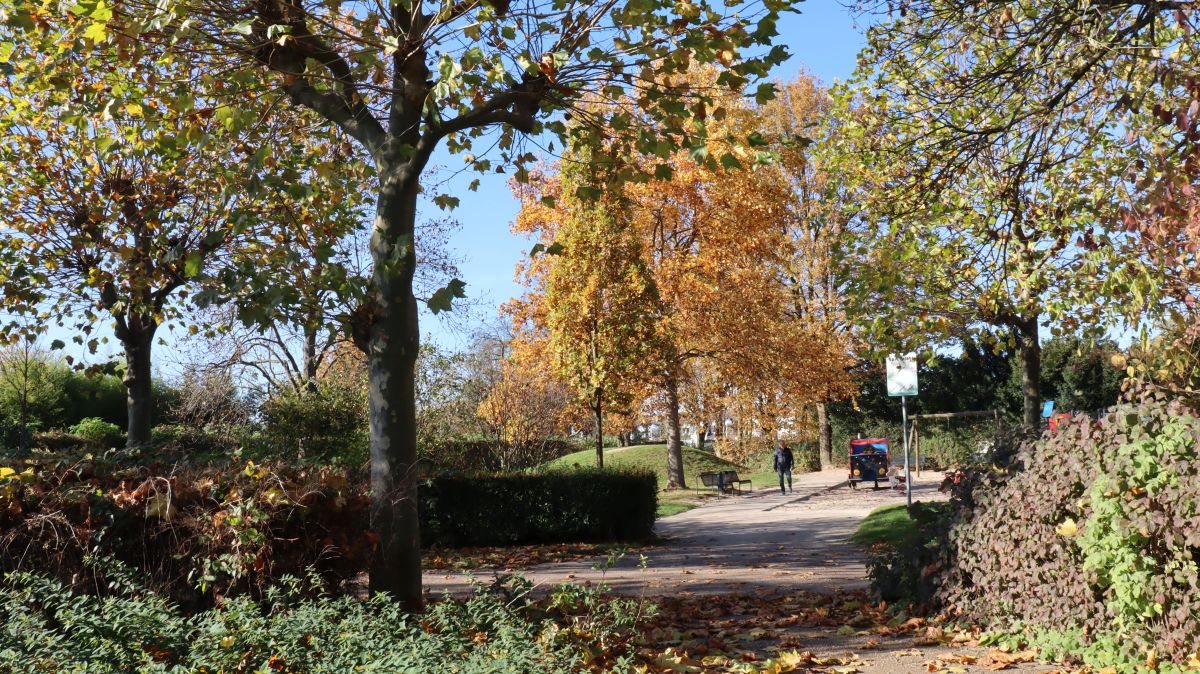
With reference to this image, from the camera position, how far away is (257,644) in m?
5.39

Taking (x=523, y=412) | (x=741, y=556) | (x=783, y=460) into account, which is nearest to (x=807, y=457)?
(x=783, y=460)

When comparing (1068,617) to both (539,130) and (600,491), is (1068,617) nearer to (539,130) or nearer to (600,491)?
(539,130)

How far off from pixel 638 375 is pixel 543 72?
15.4 m

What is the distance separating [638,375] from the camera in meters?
22.7

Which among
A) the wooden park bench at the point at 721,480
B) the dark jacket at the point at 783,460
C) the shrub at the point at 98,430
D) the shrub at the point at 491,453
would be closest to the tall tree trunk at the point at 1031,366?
the dark jacket at the point at 783,460

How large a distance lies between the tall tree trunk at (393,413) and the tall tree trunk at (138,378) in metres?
9.14

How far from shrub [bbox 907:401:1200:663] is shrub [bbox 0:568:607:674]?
9.36ft

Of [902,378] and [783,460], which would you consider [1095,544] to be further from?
[783,460]

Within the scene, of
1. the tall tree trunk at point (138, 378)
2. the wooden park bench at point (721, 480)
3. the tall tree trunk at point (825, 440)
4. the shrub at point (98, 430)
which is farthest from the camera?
the tall tree trunk at point (825, 440)

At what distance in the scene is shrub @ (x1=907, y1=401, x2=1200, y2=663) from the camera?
17.6 ft

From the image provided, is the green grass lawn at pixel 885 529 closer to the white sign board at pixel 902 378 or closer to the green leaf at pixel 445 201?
the white sign board at pixel 902 378

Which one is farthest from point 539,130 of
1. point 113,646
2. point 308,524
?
point 113,646

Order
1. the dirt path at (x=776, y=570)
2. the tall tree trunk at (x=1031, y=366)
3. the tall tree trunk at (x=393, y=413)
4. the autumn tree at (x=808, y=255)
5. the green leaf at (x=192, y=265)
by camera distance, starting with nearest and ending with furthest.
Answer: the dirt path at (x=776, y=570), the green leaf at (x=192, y=265), the tall tree trunk at (x=393, y=413), the tall tree trunk at (x=1031, y=366), the autumn tree at (x=808, y=255)

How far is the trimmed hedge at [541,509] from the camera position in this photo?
608 inches
